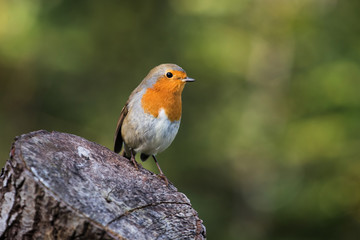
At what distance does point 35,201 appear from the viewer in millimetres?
2266

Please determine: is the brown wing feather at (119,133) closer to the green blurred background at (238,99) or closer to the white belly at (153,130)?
the white belly at (153,130)

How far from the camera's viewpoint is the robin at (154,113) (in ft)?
13.0

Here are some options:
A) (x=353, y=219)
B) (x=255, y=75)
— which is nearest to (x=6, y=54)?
(x=255, y=75)

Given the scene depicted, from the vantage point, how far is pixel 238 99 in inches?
305

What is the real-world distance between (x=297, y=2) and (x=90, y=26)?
3.20 meters

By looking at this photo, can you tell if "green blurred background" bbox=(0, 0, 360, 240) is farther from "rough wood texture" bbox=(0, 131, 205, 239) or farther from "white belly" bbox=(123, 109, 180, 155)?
"rough wood texture" bbox=(0, 131, 205, 239)

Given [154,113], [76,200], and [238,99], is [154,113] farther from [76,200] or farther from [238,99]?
[238,99]

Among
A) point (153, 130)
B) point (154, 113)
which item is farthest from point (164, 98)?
point (153, 130)

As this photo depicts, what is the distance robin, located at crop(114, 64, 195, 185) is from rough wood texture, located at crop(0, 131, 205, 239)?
1.20m

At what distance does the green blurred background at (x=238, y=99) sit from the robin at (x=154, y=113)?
178cm

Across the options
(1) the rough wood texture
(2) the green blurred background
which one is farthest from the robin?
(2) the green blurred background

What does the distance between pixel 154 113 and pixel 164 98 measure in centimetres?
15

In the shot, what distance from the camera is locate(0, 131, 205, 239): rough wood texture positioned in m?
2.25

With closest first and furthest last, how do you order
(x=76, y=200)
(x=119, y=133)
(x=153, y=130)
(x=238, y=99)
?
(x=76, y=200)
(x=153, y=130)
(x=119, y=133)
(x=238, y=99)
